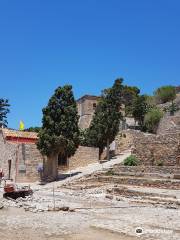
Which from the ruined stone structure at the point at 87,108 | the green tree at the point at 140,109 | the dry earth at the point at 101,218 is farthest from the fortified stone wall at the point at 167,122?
the dry earth at the point at 101,218

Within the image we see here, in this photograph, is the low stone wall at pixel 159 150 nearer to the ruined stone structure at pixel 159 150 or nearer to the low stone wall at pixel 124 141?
the ruined stone structure at pixel 159 150

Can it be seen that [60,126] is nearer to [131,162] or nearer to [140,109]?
[131,162]

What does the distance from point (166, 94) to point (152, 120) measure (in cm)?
1585

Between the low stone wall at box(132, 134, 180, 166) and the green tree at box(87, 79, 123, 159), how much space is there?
4.47 metres

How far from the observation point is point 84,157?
43.1 meters

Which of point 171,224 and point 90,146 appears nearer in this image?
point 171,224

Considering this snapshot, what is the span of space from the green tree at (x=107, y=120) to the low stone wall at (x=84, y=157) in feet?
3.36

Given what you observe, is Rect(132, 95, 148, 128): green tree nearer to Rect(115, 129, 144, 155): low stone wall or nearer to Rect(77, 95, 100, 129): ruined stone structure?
Rect(115, 129, 144, 155): low stone wall

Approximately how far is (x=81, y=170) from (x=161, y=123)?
17755 mm

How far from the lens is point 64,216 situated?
625 inches

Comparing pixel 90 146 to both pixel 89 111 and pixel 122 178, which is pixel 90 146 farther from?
pixel 89 111

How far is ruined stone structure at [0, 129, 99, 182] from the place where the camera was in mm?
38169

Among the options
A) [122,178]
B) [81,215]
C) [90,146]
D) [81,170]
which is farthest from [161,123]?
[81,215]

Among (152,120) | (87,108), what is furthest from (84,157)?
(87,108)
